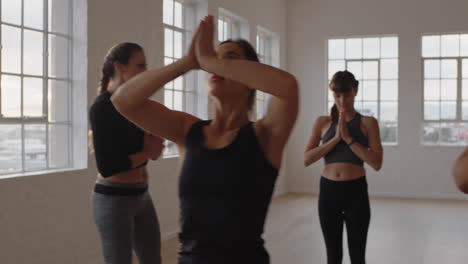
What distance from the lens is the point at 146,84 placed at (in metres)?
1.37

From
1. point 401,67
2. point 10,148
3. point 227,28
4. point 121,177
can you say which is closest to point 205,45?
point 121,177

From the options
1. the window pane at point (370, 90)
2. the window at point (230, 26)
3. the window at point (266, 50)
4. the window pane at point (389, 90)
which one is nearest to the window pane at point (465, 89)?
the window pane at point (389, 90)

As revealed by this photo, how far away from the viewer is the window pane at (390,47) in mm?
9828

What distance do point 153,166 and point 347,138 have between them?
2904 mm

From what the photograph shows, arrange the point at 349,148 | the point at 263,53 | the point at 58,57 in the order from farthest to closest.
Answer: the point at 263,53, the point at 58,57, the point at 349,148

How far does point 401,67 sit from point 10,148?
751 cm

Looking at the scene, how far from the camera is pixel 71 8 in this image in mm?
4633

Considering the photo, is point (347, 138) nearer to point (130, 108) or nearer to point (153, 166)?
point (130, 108)

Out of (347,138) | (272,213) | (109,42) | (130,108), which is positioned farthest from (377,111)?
(130,108)

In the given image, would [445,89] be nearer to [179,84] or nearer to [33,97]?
[179,84]

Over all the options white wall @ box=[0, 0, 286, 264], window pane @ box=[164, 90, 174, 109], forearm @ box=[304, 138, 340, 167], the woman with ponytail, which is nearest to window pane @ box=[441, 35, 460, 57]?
window pane @ box=[164, 90, 174, 109]

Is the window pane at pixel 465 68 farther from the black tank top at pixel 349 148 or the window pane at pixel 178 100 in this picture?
the black tank top at pixel 349 148

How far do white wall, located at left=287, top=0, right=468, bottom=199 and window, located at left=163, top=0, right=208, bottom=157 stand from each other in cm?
358

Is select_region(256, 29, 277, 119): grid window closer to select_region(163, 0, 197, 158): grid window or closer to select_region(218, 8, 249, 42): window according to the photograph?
select_region(218, 8, 249, 42): window
